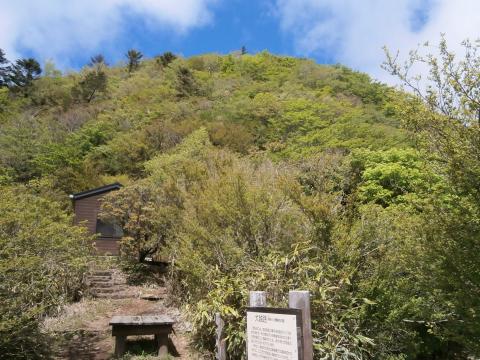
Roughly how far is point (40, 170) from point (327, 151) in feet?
58.2

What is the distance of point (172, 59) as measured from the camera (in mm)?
59719

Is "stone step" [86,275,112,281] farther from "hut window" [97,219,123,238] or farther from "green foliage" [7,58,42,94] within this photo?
"green foliage" [7,58,42,94]

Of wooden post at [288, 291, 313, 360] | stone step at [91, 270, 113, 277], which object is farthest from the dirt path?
wooden post at [288, 291, 313, 360]

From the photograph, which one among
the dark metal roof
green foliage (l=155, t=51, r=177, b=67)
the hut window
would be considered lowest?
the hut window

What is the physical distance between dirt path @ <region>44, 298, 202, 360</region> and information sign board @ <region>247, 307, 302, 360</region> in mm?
3918

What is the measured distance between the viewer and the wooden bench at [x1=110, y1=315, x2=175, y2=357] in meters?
7.00

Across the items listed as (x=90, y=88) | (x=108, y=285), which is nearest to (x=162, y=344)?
(x=108, y=285)

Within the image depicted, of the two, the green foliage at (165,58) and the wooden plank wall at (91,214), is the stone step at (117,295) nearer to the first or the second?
the wooden plank wall at (91,214)

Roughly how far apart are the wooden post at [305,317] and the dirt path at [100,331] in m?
4.23

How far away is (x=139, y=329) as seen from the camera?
7168 millimetres

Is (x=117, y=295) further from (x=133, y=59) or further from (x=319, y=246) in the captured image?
(x=133, y=59)

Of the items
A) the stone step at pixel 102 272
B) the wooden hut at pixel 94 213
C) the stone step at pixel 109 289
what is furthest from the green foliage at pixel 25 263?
the wooden hut at pixel 94 213

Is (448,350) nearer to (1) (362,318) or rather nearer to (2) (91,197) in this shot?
(1) (362,318)

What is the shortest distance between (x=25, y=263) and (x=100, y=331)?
407 centimetres
